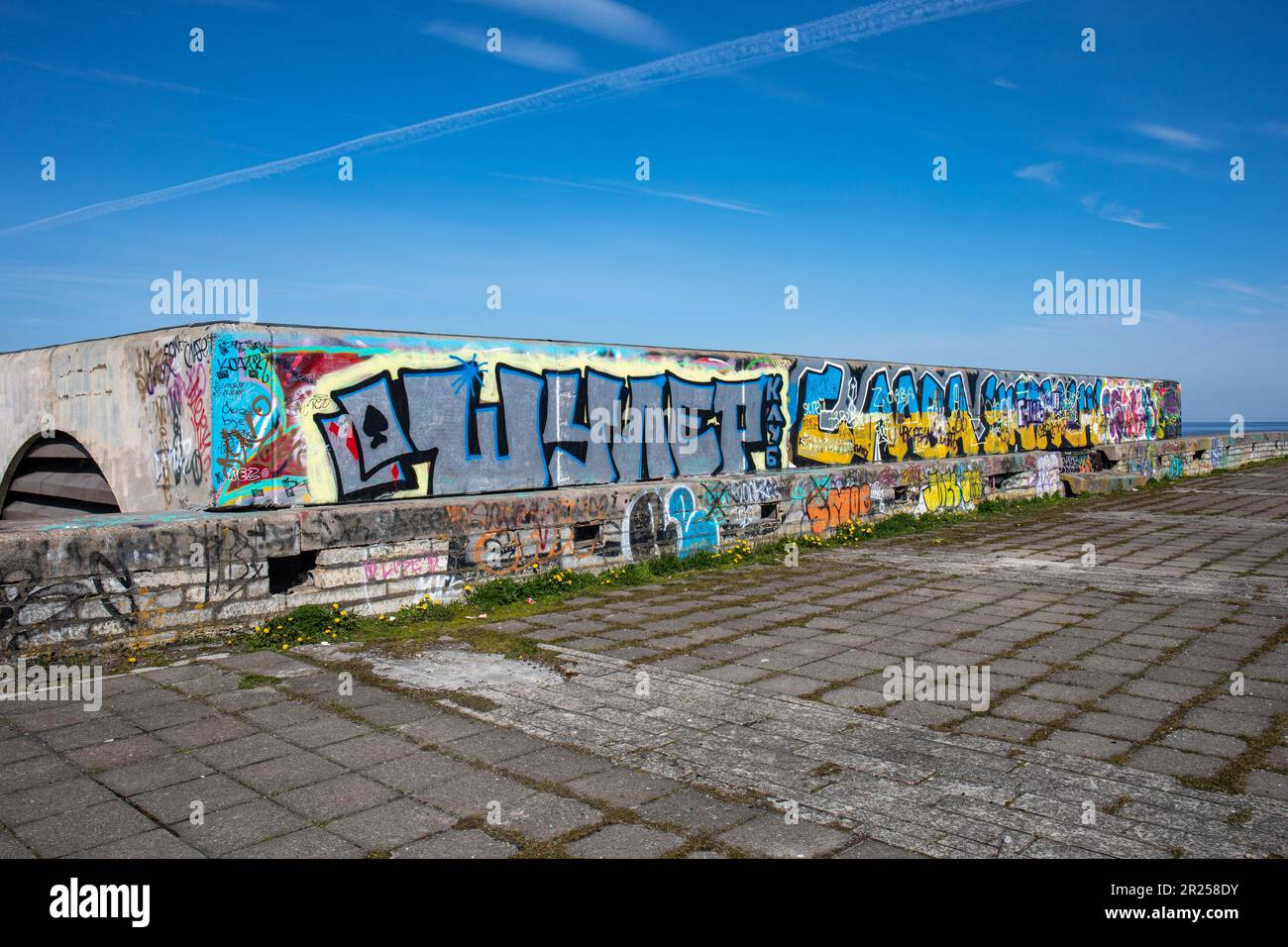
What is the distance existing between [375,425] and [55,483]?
4731mm

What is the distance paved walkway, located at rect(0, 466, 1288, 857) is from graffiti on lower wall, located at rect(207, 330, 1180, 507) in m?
1.71

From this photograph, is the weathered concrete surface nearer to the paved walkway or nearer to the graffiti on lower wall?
the paved walkway

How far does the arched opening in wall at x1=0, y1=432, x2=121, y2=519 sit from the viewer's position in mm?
8516

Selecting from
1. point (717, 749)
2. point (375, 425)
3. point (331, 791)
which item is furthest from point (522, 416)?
point (331, 791)

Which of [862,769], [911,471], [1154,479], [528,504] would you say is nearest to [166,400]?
[528,504]

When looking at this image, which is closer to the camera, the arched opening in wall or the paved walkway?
the paved walkway

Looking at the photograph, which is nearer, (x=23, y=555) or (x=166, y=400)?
(x=23, y=555)

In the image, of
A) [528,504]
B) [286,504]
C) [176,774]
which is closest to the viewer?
[176,774]

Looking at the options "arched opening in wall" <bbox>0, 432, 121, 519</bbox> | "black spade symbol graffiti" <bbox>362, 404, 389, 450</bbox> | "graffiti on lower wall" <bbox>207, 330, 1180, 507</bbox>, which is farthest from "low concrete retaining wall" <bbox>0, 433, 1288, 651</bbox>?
"arched opening in wall" <bbox>0, 432, 121, 519</bbox>

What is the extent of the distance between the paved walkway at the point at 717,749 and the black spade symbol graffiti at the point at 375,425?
1924mm
